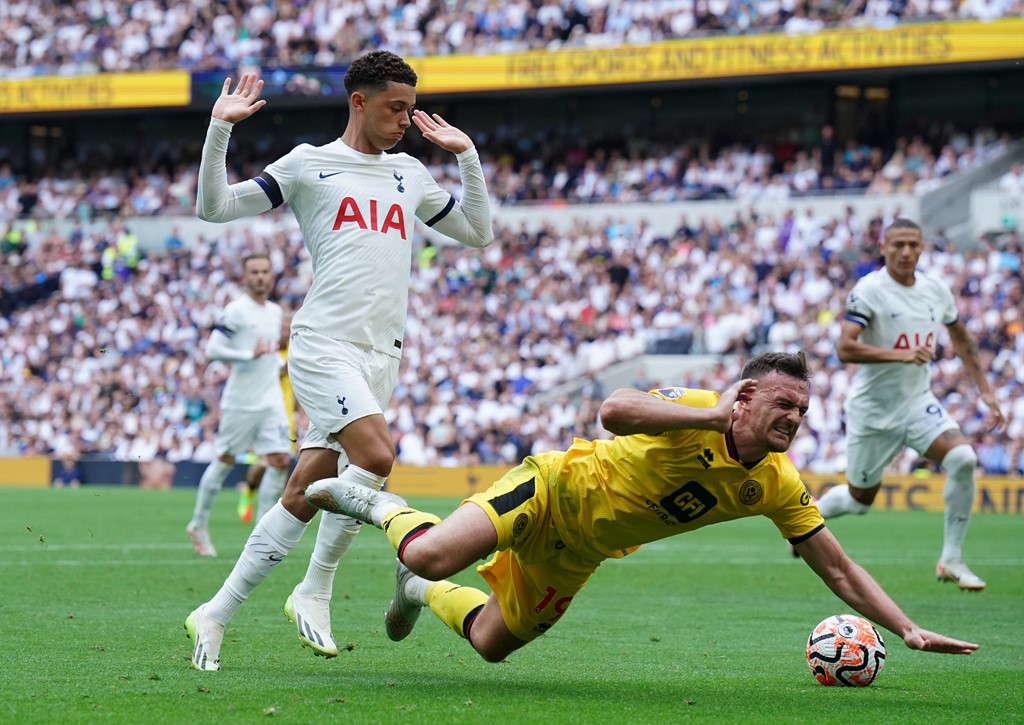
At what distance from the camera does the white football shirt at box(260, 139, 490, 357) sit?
6.83 meters

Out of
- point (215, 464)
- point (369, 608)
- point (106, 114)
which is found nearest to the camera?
point (369, 608)

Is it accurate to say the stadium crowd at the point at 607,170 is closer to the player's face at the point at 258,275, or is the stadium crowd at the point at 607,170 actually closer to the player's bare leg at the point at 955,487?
the player's bare leg at the point at 955,487

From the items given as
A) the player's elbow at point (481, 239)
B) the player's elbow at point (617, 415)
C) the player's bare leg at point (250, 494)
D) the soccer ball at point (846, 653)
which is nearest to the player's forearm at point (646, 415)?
the player's elbow at point (617, 415)

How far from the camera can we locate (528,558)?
6348 millimetres

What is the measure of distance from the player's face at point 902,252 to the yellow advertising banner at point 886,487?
9.96m

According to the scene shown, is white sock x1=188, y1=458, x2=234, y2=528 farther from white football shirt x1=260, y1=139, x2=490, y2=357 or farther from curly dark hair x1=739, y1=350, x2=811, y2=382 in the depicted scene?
curly dark hair x1=739, y1=350, x2=811, y2=382

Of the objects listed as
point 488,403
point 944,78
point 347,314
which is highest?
point 944,78

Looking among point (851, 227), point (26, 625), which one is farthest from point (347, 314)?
point (851, 227)

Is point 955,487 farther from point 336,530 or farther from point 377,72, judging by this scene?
point 377,72

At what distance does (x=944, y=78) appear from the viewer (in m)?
35.3

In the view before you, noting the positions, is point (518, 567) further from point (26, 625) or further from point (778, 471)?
point (26, 625)

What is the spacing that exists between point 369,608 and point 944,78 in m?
29.7

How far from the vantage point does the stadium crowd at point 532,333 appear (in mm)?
26344

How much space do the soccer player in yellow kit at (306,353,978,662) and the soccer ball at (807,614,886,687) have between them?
463 mm
